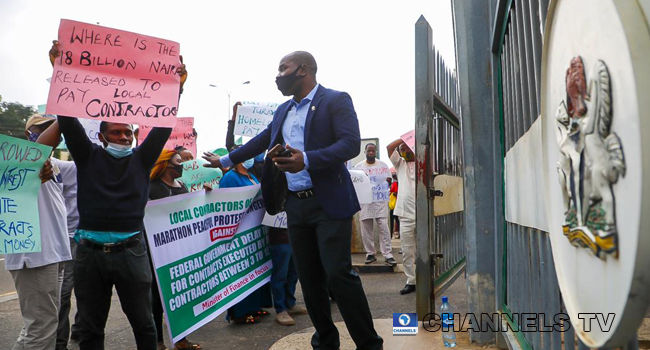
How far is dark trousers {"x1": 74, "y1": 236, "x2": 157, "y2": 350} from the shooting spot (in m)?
3.04

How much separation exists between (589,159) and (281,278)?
4708 mm

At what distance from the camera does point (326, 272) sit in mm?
3352

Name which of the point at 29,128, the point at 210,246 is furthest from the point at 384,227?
the point at 29,128

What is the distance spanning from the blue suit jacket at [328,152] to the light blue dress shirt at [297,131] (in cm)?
5

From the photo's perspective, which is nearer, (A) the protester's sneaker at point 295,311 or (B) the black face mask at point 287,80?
(B) the black face mask at point 287,80

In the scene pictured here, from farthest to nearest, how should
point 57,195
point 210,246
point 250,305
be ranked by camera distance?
point 250,305
point 210,246
point 57,195

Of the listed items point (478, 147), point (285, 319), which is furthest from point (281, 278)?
point (478, 147)

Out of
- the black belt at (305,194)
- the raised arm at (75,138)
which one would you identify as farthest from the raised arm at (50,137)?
the black belt at (305,194)

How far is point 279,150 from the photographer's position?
317 centimetres

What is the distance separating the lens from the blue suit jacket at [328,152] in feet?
10.9

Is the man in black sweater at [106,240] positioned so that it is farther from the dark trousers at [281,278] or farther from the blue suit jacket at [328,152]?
the dark trousers at [281,278]

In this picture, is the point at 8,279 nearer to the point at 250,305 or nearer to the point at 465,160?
the point at 250,305

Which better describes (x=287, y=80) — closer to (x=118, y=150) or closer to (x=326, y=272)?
(x=118, y=150)

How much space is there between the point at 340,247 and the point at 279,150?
0.75 meters
